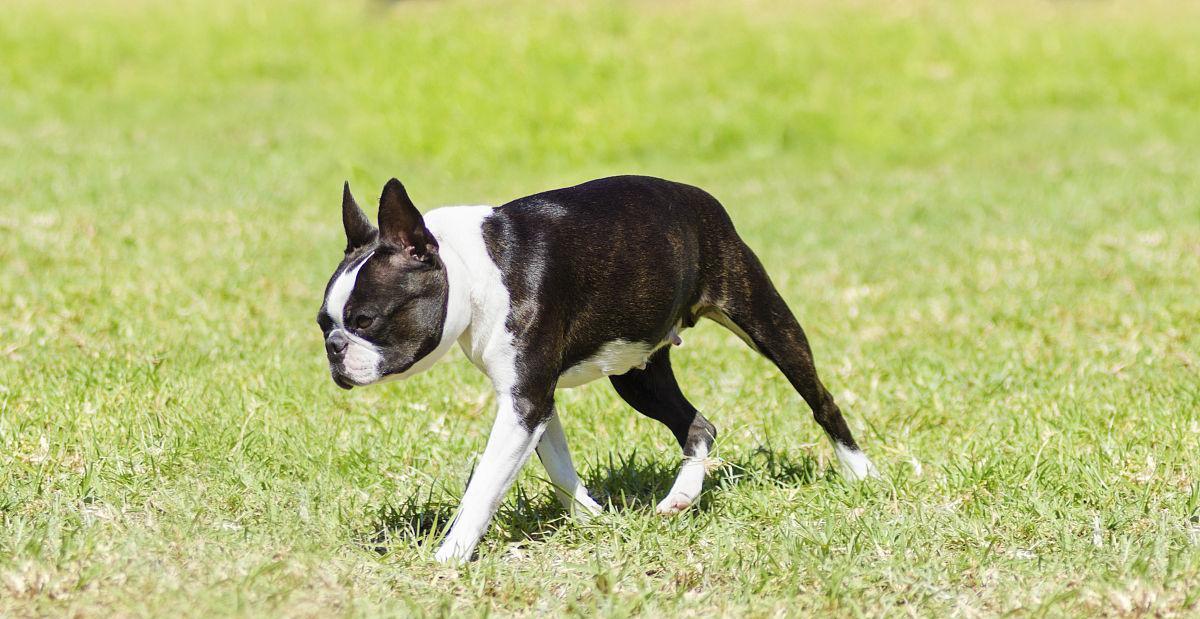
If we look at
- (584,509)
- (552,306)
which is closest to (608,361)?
(552,306)

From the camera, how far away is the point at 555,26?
759 inches

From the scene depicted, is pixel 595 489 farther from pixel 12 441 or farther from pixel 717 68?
pixel 717 68

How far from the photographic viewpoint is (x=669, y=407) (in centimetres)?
525

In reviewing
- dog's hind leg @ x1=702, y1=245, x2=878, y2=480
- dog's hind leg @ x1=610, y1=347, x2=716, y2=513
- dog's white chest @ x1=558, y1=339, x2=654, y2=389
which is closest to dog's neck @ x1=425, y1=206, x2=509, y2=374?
dog's white chest @ x1=558, y1=339, x2=654, y2=389

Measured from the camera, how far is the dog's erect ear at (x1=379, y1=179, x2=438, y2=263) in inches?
160

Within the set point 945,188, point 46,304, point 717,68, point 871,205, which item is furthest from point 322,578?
point 717,68

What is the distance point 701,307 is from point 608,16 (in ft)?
50.8

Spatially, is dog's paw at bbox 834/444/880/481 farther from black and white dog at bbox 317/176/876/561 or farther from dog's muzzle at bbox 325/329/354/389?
dog's muzzle at bbox 325/329/354/389

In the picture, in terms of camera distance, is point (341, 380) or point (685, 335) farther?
point (685, 335)

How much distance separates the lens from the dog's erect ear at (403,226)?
4.06 meters

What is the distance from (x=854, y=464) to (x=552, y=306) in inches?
63.8

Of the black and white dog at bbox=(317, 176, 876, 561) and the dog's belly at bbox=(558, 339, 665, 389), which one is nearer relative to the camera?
the black and white dog at bbox=(317, 176, 876, 561)

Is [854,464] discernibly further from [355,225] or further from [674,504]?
[355,225]

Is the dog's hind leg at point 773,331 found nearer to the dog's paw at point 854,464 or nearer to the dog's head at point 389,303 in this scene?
the dog's paw at point 854,464
